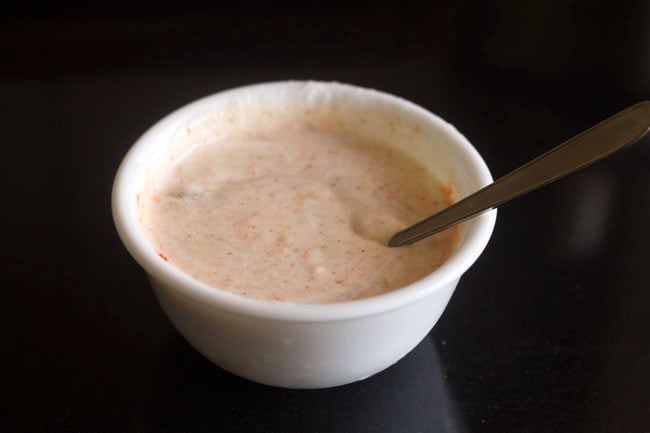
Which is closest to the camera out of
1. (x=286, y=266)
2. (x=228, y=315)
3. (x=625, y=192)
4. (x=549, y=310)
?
(x=228, y=315)

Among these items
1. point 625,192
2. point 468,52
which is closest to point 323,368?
point 625,192

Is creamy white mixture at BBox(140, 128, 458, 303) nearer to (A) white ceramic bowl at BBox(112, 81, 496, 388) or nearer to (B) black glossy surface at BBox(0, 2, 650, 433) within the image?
(A) white ceramic bowl at BBox(112, 81, 496, 388)

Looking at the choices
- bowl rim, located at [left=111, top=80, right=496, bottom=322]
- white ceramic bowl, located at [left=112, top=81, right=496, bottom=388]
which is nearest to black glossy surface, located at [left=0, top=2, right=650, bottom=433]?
white ceramic bowl, located at [left=112, top=81, right=496, bottom=388]

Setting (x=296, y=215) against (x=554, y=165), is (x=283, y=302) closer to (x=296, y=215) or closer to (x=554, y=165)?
(x=296, y=215)

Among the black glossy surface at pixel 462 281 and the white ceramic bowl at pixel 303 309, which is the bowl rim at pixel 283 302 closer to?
the white ceramic bowl at pixel 303 309

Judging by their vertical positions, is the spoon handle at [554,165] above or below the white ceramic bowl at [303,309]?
above

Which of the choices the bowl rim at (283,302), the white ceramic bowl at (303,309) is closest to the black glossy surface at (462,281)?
the white ceramic bowl at (303,309)

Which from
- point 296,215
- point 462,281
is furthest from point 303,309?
point 462,281

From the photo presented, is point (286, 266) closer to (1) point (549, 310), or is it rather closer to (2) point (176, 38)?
(1) point (549, 310)
